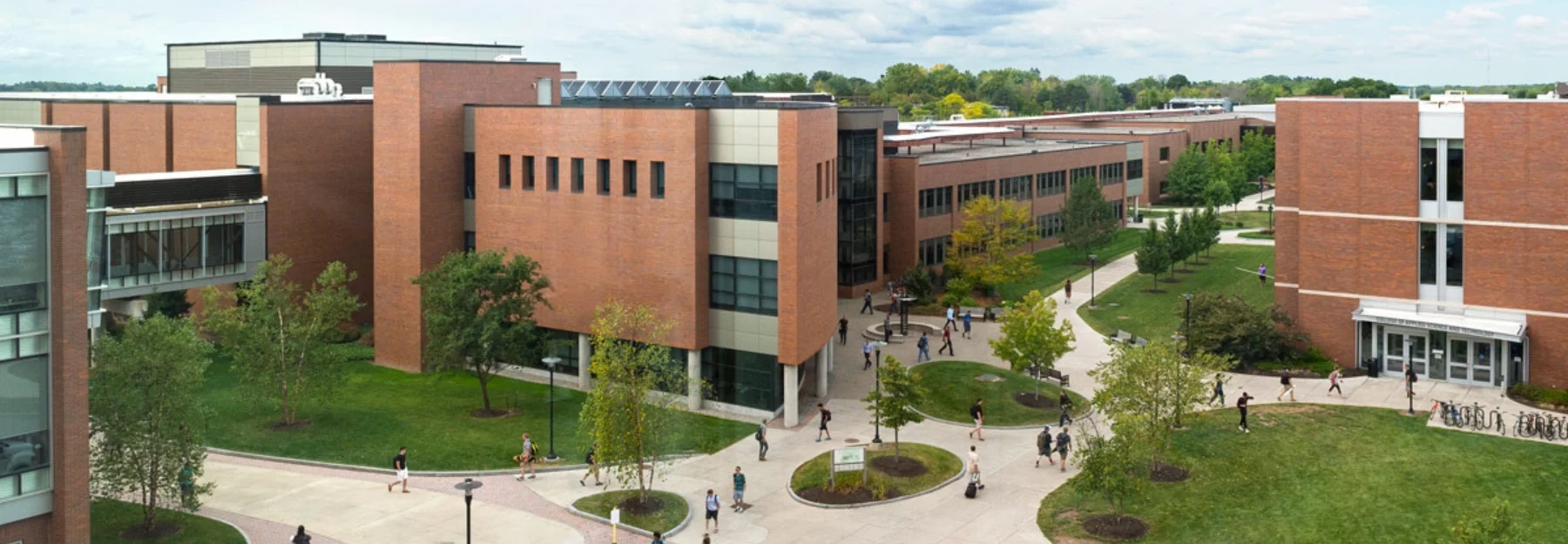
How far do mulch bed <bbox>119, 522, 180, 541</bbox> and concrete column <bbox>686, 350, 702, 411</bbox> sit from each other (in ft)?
57.6

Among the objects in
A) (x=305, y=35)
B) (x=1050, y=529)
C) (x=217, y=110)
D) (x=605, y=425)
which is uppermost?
(x=305, y=35)

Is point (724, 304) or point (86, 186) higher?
point (86, 186)

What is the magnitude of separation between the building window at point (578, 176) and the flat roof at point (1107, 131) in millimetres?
74714

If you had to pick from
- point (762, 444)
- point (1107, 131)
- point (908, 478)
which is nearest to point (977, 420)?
point (908, 478)

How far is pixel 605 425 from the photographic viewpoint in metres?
36.6

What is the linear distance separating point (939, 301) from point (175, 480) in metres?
43.0

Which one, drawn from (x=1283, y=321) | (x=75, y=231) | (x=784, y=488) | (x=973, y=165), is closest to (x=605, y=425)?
(x=784, y=488)

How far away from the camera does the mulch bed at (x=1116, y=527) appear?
34.8 meters

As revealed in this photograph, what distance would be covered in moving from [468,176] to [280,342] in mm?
11891

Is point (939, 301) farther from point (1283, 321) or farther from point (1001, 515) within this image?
point (1001, 515)

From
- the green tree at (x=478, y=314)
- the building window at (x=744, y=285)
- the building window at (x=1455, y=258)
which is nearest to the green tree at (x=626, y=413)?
the building window at (x=744, y=285)

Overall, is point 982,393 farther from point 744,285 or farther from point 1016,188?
point 1016,188

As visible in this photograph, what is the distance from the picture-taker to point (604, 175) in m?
49.0

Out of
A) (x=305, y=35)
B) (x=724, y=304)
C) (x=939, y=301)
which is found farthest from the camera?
(x=305, y=35)
